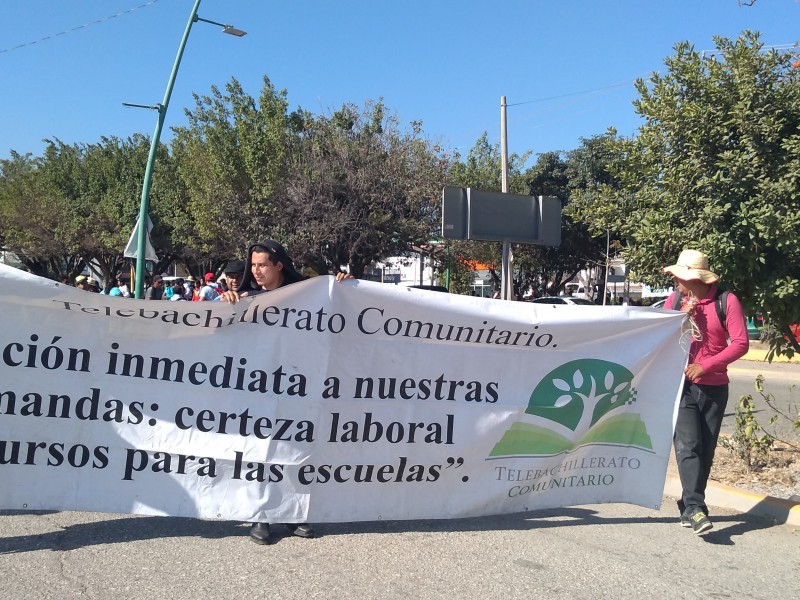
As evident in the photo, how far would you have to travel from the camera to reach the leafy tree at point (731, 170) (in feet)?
18.4

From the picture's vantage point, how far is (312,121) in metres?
24.3

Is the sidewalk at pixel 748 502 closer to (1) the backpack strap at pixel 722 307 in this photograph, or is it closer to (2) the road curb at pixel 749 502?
(2) the road curb at pixel 749 502

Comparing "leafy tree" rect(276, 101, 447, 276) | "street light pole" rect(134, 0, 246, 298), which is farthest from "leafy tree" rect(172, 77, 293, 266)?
"street light pole" rect(134, 0, 246, 298)

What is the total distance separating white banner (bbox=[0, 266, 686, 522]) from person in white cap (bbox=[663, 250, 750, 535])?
137 millimetres

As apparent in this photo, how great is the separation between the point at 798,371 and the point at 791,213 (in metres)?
13.8

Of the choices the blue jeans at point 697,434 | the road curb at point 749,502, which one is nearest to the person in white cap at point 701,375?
the blue jeans at point 697,434

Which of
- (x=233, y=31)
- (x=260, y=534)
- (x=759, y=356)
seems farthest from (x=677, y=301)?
(x=759, y=356)

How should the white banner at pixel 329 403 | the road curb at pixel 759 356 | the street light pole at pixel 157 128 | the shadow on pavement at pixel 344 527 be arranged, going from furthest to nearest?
the road curb at pixel 759 356, the street light pole at pixel 157 128, the shadow on pavement at pixel 344 527, the white banner at pixel 329 403

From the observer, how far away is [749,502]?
527 centimetres

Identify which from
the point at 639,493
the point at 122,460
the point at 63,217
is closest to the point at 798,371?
the point at 639,493

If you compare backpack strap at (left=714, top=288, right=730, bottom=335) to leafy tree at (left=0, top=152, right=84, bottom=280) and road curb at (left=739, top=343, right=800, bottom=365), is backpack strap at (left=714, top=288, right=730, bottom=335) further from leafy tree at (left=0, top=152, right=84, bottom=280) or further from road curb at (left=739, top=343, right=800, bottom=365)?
leafy tree at (left=0, top=152, right=84, bottom=280)

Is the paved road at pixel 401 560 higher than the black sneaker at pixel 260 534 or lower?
lower

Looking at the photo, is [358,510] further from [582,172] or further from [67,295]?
[582,172]

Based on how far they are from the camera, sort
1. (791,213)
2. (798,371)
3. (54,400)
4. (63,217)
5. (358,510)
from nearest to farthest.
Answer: (54,400)
(358,510)
(791,213)
(798,371)
(63,217)
